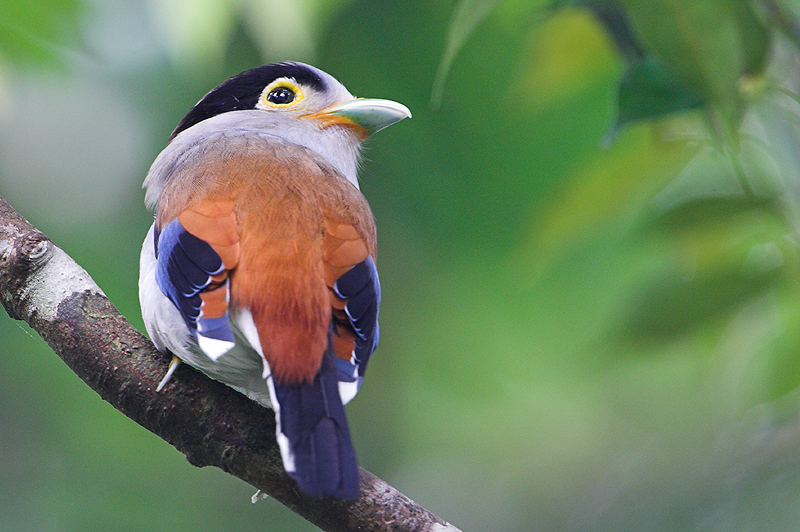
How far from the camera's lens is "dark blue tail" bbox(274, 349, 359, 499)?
1304mm

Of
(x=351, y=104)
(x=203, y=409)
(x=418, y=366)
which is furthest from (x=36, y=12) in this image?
(x=418, y=366)

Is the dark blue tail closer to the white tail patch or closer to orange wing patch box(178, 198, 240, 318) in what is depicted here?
the white tail patch

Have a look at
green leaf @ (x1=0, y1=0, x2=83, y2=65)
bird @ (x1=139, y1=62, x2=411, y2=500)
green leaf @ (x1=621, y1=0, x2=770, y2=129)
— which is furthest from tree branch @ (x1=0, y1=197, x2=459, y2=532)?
green leaf @ (x1=0, y1=0, x2=83, y2=65)

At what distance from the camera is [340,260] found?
66.8 inches

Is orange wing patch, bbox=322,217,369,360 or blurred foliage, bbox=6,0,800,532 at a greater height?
blurred foliage, bbox=6,0,800,532

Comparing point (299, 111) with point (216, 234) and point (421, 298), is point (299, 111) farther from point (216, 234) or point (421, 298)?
point (421, 298)

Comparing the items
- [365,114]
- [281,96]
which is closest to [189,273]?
[365,114]

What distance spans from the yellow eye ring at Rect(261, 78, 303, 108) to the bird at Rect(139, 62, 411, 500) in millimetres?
465

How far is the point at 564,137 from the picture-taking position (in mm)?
5691

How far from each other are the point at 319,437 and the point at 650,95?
102 cm

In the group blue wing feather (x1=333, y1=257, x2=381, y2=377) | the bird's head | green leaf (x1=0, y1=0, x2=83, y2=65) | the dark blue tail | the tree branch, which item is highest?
the bird's head

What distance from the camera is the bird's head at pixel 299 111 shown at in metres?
2.45

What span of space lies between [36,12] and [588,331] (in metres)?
4.16

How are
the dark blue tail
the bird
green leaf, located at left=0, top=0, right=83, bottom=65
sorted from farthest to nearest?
green leaf, located at left=0, top=0, right=83, bottom=65
the bird
the dark blue tail
